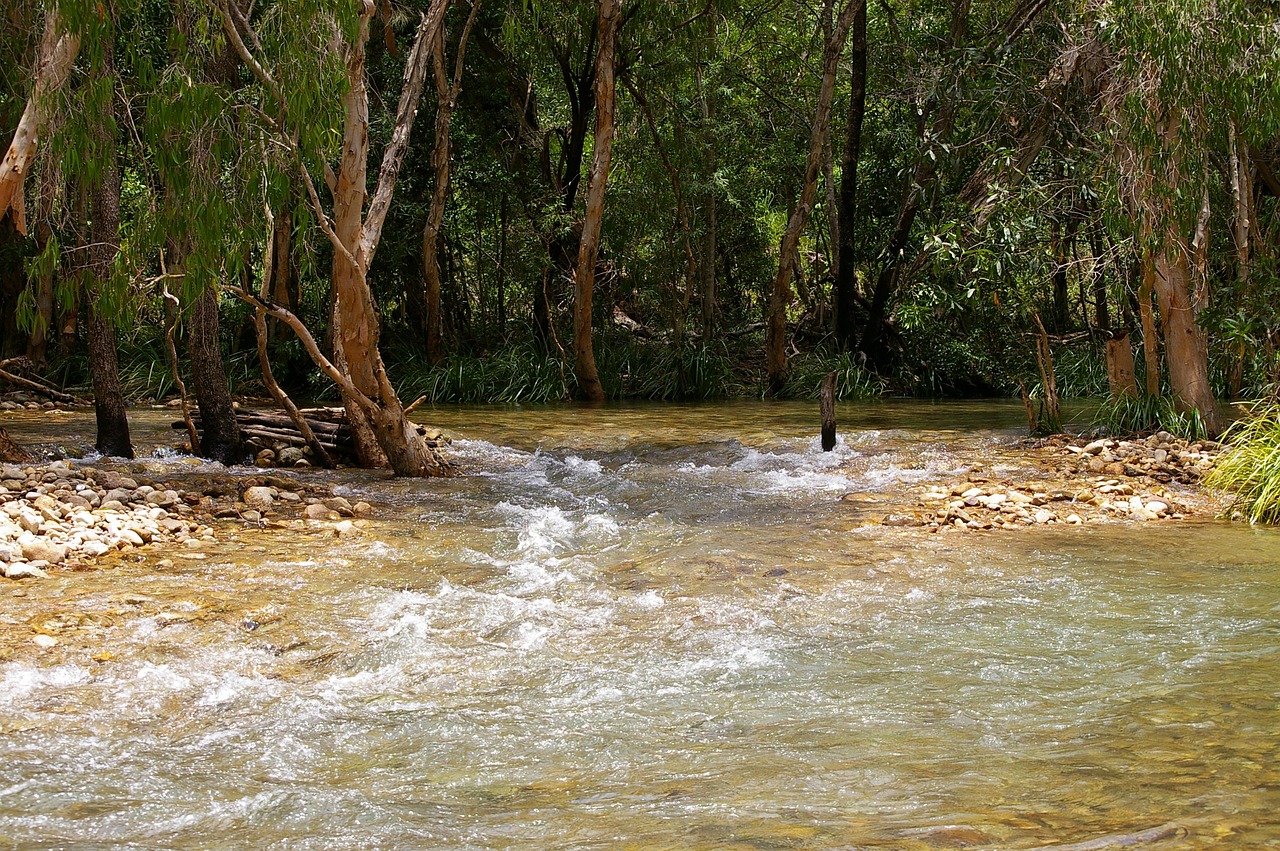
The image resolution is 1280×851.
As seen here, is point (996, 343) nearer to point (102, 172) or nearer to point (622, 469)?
point (622, 469)

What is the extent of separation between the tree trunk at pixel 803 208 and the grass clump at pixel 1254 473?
1023cm

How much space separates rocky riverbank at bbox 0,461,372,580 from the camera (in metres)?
7.58

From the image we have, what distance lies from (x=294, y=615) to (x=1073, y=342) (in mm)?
19197

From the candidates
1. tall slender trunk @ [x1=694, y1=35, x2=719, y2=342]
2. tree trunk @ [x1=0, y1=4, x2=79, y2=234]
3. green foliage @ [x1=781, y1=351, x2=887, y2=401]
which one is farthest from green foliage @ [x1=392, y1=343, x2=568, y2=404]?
tree trunk @ [x1=0, y1=4, x2=79, y2=234]

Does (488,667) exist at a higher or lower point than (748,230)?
lower

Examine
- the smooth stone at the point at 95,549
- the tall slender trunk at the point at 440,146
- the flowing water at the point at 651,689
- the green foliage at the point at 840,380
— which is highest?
the tall slender trunk at the point at 440,146

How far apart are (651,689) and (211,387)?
7740 mm

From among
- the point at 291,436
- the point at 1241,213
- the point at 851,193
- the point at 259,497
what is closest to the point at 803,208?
the point at 851,193

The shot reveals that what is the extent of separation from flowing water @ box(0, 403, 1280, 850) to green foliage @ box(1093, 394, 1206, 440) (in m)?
3.50

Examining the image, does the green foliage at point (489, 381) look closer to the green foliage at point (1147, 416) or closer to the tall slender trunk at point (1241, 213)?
the green foliage at point (1147, 416)

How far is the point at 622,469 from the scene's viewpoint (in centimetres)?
1276

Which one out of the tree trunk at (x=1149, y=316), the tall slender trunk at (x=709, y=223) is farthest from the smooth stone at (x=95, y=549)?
the tall slender trunk at (x=709, y=223)

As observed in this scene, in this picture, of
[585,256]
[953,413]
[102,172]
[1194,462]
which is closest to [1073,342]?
[953,413]

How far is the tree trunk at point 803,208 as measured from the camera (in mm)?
18953
